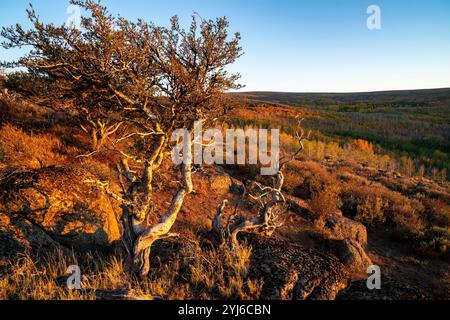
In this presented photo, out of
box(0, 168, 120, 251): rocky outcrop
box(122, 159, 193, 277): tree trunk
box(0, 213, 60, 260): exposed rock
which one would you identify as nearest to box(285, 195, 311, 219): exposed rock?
box(122, 159, 193, 277): tree trunk

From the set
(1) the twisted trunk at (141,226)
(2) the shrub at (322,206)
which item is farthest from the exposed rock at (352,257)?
(1) the twisted trunk at (141,226)

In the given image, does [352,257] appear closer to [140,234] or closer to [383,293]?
[383,293]

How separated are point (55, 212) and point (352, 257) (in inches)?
245

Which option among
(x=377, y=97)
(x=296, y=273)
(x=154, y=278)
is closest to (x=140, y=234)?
(x=154, y=278)

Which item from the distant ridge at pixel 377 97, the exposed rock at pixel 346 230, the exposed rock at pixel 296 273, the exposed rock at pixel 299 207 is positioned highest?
the distant ridge at pixel 377 97

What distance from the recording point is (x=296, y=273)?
4.01 m

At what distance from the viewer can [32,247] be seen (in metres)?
4.32

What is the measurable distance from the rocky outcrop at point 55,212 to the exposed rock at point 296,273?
9.99ft

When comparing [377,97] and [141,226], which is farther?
[377,97]

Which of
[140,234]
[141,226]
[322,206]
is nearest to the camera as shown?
[140,234]

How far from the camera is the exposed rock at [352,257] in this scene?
5.86 m

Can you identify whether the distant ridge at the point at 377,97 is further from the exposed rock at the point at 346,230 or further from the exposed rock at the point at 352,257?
the exposed rock at the point at 352,257

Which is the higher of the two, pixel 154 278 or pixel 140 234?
pixel 140 234
